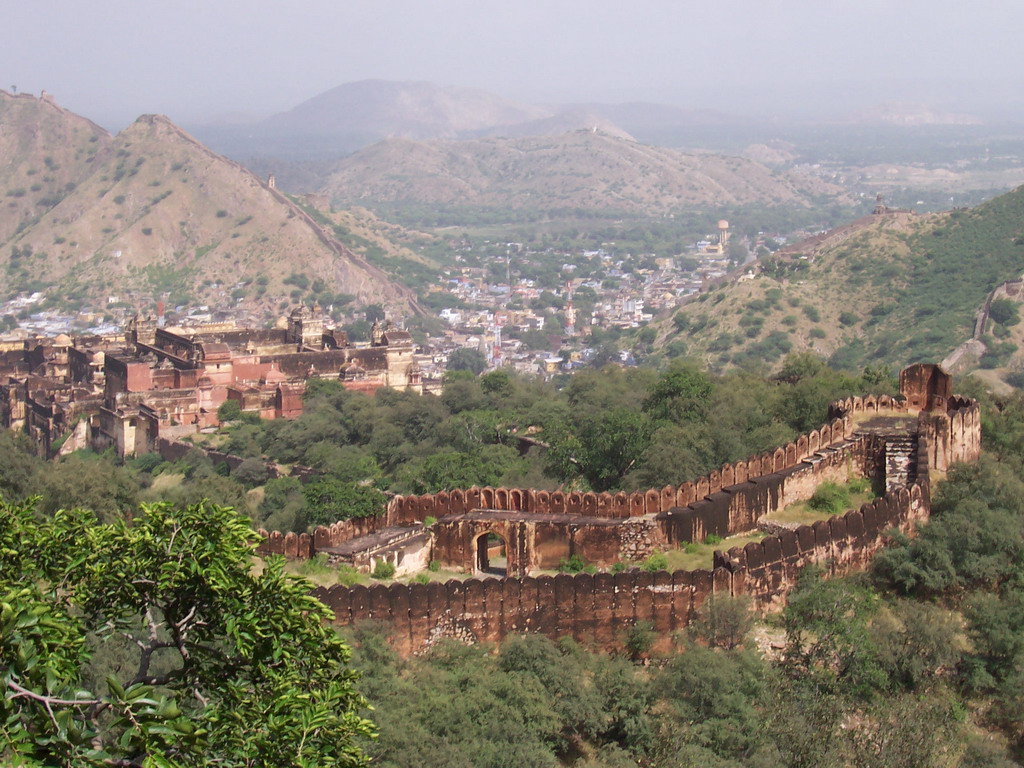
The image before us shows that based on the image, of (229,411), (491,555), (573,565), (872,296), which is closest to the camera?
(573,565)

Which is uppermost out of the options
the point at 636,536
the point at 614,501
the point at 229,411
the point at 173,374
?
the point at 614,501

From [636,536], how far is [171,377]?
133 ft

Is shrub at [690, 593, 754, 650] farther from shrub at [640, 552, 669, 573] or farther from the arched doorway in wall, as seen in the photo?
the arched doorway in wall

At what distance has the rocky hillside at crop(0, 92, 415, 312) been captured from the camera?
12875 centimetres

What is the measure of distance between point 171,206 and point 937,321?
268 ft

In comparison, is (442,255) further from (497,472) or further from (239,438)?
(497,472)

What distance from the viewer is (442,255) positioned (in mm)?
170000

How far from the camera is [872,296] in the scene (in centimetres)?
8900

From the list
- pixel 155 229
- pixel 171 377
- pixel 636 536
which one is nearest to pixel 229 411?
pixel 171 377

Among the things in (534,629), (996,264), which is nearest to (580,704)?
(534,629)

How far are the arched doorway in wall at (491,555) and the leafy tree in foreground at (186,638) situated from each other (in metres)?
12.2

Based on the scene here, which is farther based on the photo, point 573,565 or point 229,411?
point 229,411

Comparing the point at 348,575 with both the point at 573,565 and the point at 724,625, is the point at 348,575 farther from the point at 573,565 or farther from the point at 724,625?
the point at 724,625

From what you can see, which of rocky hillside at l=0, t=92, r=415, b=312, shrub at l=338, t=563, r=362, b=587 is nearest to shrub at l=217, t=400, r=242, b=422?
shrub at l=338, t=563, r=362, b=587
